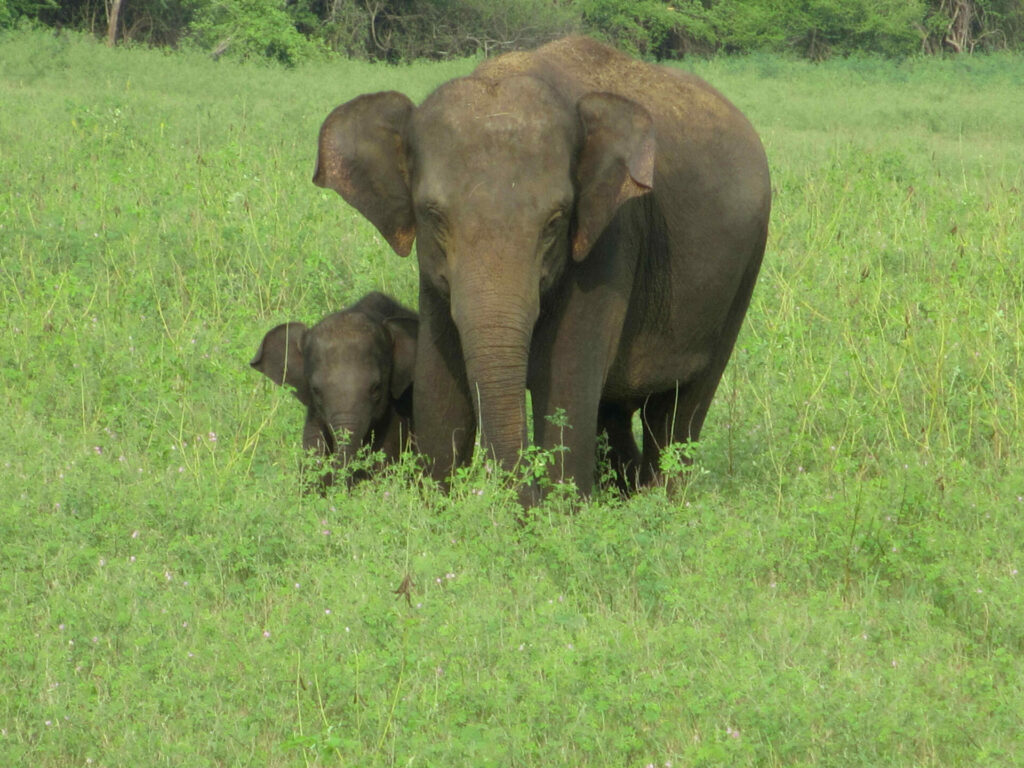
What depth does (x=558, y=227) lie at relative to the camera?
17.7 ft

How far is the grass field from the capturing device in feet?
12.8

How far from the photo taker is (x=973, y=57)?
122ft

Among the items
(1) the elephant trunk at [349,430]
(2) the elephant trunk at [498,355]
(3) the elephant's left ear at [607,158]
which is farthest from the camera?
(1) the elephant trunk at [349,430]

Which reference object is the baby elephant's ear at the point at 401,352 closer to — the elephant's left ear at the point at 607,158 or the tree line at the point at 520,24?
the elephant's left ear at the point at 607,158

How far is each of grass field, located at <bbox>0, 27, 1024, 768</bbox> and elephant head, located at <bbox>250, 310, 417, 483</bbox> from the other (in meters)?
0.24

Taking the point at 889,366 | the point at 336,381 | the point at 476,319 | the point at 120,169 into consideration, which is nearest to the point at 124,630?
the point at 476,319

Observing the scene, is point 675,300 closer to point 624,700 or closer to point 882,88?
point 624,700

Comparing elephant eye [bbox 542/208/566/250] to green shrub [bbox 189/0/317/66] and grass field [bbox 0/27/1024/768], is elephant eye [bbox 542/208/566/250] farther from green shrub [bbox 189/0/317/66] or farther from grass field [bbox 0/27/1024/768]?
green shrub [bbox 189/0/317/66]

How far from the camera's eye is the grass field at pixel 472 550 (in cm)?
389

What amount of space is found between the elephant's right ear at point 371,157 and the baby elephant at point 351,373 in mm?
929

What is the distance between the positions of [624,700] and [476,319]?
1705 millimetres

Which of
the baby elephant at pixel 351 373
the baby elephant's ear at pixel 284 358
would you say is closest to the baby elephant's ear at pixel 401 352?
the baby elephant at pixel 351 373

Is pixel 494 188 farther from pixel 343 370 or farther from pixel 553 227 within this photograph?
pixel 343 370

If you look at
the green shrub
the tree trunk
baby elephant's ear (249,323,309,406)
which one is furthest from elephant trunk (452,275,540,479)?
the tree trunk
